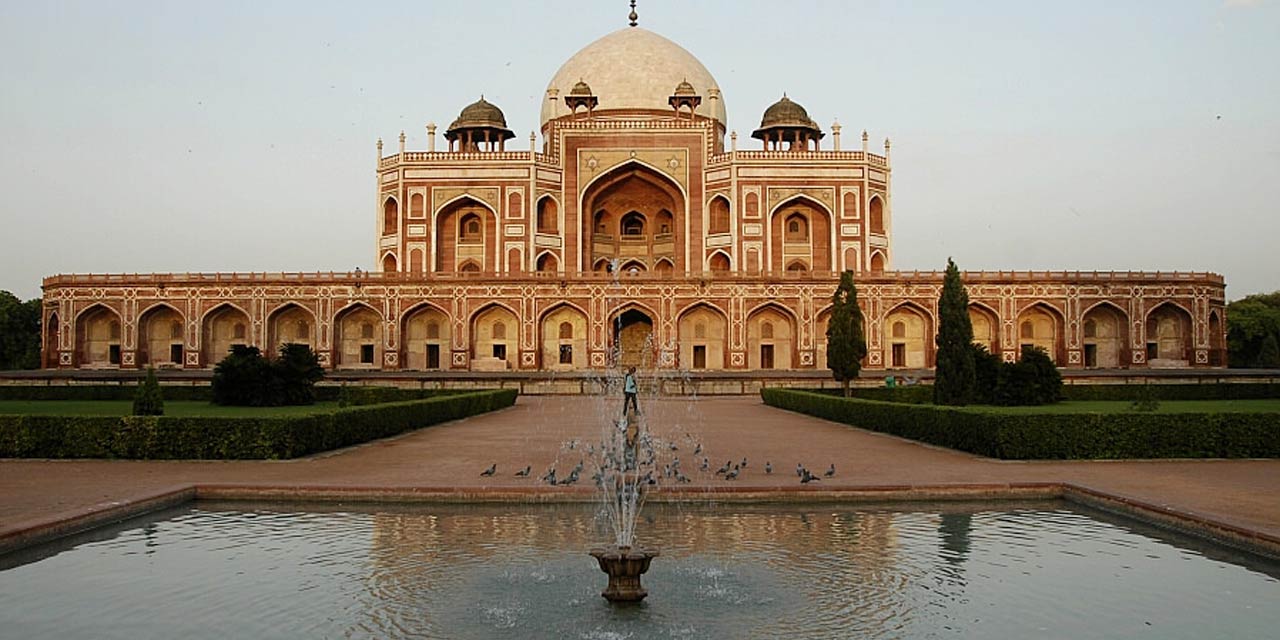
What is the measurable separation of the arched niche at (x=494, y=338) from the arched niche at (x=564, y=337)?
0.87 metres

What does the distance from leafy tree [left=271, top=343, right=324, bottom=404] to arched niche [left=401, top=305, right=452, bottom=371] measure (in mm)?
10836

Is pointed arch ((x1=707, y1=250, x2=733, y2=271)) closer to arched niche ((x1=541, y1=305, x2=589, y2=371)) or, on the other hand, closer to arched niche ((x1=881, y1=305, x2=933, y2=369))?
arched niche ((x1=541, y1=305, x2=589, y2=371))

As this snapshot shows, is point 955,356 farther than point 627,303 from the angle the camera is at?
No

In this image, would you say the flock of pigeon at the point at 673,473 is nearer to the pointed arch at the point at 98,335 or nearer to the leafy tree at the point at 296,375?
the leafy tree at the point at 296,375

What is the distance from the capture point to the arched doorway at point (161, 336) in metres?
30.1

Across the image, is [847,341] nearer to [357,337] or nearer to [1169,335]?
[1169,335]

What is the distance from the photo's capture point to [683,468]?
31.7 feet

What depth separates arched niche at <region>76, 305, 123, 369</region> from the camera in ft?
99.2

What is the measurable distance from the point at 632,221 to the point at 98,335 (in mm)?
16512

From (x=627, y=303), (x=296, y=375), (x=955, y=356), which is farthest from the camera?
(x=627, y=303)

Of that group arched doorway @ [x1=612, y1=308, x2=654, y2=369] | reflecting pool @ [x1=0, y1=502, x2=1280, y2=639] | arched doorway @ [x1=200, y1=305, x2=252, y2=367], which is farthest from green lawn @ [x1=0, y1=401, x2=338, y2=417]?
arched doorway @ [x1=612, y1=308, x2=654, y2=369]

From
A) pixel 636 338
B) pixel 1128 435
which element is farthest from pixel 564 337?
pixel 1128 435

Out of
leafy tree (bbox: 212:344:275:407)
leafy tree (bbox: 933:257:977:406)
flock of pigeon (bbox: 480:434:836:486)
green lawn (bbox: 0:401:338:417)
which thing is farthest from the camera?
leafy tree (bbox: 212:344:275:407)

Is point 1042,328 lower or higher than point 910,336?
higher
